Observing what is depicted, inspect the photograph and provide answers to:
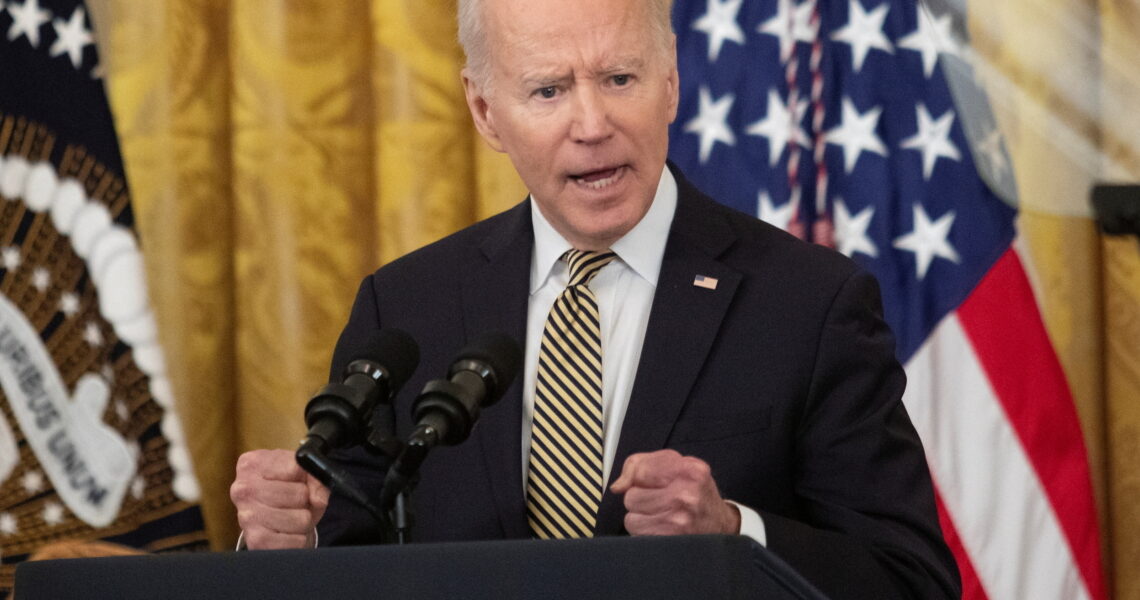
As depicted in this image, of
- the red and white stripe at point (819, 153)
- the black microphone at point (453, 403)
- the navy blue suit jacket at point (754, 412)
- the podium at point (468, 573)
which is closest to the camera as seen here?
the podium at point (468, 573)

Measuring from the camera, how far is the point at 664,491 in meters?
1.44

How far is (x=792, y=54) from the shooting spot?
2992mm

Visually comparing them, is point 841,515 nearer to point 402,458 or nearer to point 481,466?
point 481,466

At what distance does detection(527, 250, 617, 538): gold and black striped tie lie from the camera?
6.28ft

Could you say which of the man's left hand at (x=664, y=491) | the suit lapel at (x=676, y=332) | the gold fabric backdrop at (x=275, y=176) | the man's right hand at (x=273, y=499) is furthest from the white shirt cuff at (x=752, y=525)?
the gold fabric backdrop at (x=275, y=176)

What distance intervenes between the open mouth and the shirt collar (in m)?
0.12

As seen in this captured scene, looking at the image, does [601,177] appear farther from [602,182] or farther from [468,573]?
[468,573]

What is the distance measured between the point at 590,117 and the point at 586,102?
0.08 ft

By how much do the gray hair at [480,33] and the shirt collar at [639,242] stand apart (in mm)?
203

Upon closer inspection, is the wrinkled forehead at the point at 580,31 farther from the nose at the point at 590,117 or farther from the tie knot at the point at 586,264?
the tie knot at the point at 586,264

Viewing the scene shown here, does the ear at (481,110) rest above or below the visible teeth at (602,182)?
above

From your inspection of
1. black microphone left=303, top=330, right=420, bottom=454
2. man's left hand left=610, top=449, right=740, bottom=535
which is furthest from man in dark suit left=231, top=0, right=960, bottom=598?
black microphone left=303, top=330, right=420, bottom=454

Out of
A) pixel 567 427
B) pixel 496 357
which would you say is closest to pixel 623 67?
pixel 567 427

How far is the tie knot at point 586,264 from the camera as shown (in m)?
2.04
